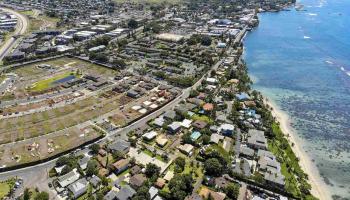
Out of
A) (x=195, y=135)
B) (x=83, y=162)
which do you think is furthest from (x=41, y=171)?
(x=195, y=135)

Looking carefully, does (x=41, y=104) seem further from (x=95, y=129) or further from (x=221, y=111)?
(x=221, y=111)

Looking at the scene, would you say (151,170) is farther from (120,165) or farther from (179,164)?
(120,165)

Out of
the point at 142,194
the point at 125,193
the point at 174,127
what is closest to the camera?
Result: the point at 142,194

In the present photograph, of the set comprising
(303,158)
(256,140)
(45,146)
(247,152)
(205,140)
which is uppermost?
(45,146)

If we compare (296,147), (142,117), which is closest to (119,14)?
(142,117)

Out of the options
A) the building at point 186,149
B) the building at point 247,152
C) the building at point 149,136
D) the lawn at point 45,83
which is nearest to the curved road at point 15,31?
the lawn at point 45,83

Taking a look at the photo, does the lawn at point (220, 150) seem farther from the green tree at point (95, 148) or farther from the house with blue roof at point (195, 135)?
the green tree at point (95, 148)
